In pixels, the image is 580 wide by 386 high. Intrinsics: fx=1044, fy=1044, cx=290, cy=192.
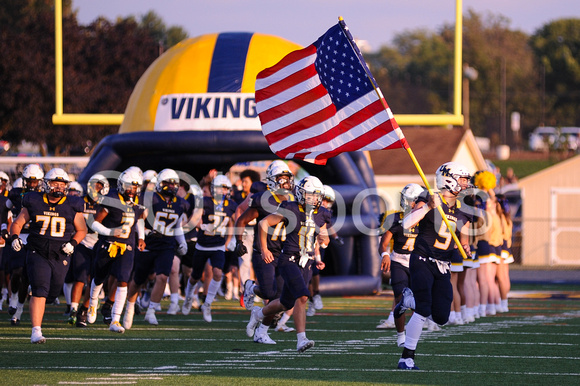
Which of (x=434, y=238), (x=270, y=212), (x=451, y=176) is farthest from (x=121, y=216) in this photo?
(x=451, y=176)

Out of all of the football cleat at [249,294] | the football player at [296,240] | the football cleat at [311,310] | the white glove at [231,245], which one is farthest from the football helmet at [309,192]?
the football cleat at [311,310]

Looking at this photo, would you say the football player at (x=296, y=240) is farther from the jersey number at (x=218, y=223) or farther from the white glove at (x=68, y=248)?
the jersey number at (x=218, y=223)

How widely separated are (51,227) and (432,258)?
13.8 ft

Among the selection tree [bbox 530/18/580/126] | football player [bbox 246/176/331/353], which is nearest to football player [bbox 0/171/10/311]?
football player [bbox 246/176/331/353]

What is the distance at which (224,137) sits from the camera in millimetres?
16969

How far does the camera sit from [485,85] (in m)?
67.3

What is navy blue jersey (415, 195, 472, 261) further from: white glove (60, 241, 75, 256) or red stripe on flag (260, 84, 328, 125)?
white glove (60, 241, 75, 256)

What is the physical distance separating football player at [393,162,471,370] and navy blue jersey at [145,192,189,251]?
4.09 m

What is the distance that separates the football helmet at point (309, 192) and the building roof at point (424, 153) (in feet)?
70.6

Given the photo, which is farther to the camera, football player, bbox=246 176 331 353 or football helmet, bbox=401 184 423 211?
football helmet, bbox=401 184 423 211

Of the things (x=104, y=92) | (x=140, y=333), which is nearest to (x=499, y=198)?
(x=140, y=333)

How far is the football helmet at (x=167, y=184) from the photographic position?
12516mm

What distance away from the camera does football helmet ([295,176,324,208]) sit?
10.0m

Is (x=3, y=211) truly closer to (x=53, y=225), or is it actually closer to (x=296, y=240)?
(x=53, y=225)
